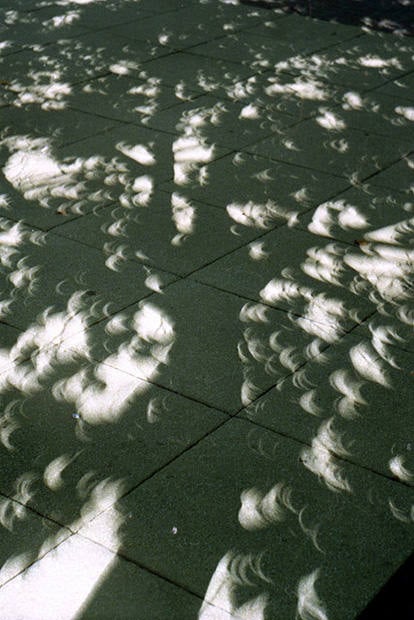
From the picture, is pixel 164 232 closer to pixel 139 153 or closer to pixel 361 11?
pixel 139 153

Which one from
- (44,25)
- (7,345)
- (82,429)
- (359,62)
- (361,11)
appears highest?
(82,429)

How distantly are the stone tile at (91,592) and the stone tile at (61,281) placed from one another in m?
1.88

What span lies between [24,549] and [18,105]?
5.86 meters

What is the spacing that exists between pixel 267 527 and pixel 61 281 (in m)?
2.43

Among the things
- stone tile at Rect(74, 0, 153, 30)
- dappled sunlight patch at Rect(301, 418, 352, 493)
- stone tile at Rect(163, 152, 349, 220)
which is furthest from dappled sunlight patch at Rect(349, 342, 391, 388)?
stone tile at Rect(74, 0, 153, 30)

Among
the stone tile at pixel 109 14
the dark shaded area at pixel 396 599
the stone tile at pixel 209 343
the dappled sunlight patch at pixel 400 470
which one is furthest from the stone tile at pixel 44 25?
the dark shaded area at pixel 396 599

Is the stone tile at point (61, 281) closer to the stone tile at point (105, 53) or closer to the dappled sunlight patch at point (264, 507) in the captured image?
the dappled sunlight patch at point (264, 507)

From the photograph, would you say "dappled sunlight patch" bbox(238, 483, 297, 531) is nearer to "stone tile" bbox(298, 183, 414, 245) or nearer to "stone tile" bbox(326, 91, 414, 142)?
"stone tile" bbox(298, 183, 414, 245)

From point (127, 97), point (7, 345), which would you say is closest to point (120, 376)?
point (7, 345)

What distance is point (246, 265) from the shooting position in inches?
237

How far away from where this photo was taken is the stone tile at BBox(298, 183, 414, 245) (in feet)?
21.1

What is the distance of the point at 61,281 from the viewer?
19.0ft

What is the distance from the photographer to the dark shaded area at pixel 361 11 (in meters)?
11.6

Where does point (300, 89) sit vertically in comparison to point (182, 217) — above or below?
below
